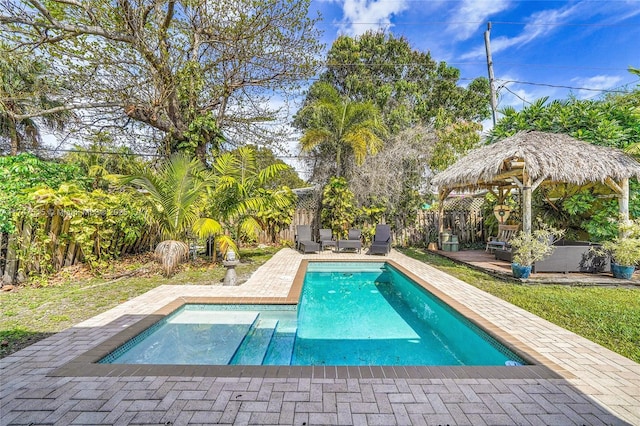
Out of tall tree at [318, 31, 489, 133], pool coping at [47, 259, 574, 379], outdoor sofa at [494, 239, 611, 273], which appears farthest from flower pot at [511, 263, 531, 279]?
tall tree at [318, 31, 489, 133]

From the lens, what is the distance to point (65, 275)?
627 centimetres

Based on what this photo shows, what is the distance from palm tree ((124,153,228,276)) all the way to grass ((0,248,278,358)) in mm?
681

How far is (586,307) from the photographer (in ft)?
15.8

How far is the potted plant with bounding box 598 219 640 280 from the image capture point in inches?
247

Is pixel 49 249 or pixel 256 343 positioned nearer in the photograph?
pixel 256 343

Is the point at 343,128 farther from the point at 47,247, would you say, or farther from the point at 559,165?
the point at 47,247

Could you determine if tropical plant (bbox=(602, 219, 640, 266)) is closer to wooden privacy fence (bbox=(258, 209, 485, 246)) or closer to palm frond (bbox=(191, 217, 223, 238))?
wooden privacy fence (bbox=(258, 209, 485, 246))

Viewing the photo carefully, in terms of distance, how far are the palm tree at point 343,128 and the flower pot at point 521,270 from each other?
6.78m

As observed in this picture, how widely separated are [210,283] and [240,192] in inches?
110

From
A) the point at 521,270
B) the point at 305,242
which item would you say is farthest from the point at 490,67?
the point at 305,242

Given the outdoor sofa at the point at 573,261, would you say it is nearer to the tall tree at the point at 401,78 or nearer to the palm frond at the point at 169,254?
the palm frond at the point at 169,254

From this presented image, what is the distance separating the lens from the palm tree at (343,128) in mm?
11797

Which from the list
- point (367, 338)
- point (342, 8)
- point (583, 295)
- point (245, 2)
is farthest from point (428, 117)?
point (367, 338)

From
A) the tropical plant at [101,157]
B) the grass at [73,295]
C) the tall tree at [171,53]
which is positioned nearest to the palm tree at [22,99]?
the tall tree at [171,53]
